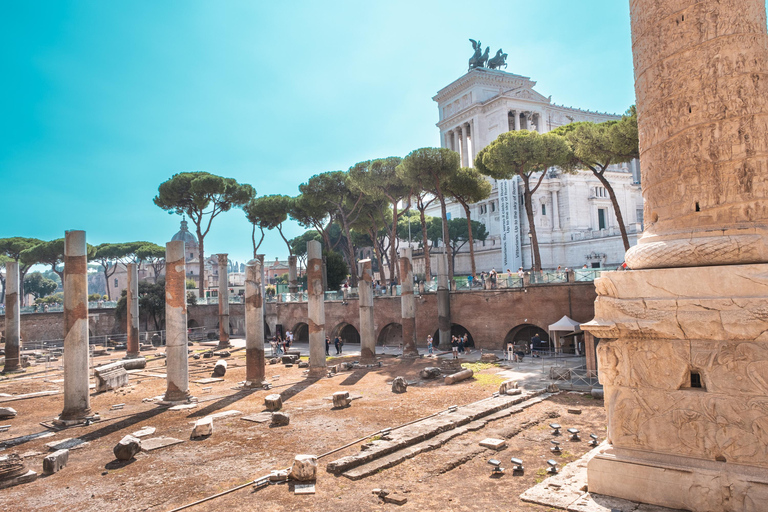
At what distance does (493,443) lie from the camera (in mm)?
7945

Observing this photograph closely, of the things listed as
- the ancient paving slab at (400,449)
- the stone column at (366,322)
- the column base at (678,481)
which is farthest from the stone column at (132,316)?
the column base at (678,481)

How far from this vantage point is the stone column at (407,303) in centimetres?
2080

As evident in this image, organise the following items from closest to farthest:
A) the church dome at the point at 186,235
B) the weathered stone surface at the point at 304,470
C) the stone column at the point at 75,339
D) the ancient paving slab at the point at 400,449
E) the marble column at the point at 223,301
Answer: the weathered stone surface at the point at 304,470, the ancient paving slab at the point at 400,449, the stone column at the point at 75,339, the marble column at the point at 223,301, the church dome at the point at 186,235

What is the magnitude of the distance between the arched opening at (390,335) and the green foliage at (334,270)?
8151mm

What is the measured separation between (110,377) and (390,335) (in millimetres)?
15991

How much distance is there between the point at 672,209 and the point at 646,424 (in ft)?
7.44

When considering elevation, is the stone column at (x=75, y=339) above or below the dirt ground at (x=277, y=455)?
above

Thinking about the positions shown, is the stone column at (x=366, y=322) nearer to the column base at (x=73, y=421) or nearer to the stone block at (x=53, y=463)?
the column base at (x=73, y=421)

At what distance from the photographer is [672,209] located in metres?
5.48

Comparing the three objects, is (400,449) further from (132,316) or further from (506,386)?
(132,316)

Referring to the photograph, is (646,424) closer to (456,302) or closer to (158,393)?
(158,393)

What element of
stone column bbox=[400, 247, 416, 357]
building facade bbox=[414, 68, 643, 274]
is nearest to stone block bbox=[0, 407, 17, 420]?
stone column bbox=[400, 247, 416, 357]

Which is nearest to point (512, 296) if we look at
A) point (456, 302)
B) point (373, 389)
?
point (456, 302)

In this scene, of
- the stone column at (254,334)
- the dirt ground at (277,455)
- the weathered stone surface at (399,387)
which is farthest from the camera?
the stone column at (254,334)
